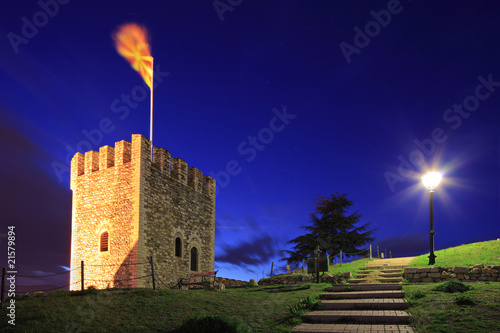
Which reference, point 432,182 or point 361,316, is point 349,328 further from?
point 432,182

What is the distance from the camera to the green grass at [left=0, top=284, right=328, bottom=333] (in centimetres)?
1044

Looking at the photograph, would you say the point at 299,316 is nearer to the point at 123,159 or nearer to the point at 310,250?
the point at 123,159

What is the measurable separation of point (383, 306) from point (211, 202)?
17150mm

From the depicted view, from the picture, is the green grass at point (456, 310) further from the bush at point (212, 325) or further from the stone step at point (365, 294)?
the bush at point (212, 325)

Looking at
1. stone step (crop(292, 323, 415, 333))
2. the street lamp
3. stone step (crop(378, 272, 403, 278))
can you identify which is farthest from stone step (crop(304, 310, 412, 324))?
the street lamp

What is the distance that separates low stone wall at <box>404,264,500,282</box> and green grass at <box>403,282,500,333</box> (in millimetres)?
1597

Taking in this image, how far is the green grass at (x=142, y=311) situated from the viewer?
10438 millimetres

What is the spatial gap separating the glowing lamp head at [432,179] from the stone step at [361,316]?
787cm

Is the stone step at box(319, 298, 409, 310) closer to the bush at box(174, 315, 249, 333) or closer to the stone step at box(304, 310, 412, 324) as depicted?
the stone step at box(304, 310, 412, 324)

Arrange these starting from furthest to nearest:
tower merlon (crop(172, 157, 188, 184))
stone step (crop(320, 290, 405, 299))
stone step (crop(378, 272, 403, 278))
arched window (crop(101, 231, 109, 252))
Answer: tower merlon (crop(172, 157, 188, 184)), arched window (crop(101, 231, 109, 252)), stone step (crop(378, 272, 403, 278)), stone step (crop(320, 290, 405, 299))

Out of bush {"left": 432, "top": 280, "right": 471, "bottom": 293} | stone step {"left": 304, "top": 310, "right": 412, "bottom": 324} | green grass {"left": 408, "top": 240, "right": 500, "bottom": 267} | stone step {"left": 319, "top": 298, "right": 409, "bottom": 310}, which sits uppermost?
green grass {"left": 408, "top": 240, "right": 500, "bottom": 267}

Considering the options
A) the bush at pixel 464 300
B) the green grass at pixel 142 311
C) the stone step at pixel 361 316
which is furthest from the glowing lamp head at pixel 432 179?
the stone step at pixel 361 316

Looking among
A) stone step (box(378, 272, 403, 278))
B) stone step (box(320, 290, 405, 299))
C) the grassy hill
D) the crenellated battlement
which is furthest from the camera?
the crenellated battlement

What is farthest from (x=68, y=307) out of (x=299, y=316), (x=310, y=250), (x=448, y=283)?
(x=310, y=250)
